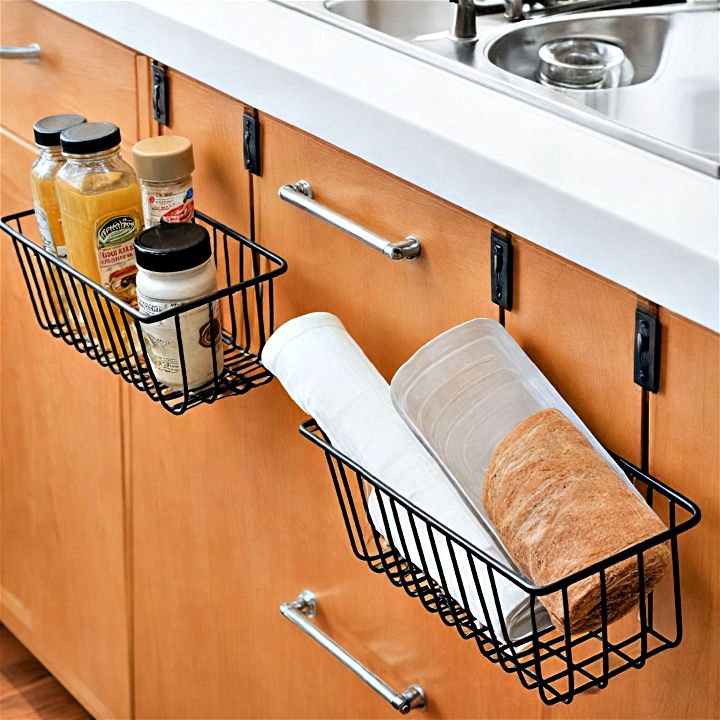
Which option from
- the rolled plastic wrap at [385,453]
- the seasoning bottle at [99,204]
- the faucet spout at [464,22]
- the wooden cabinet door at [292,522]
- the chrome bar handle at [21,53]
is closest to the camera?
the rolled plastic wrap at [385,453]

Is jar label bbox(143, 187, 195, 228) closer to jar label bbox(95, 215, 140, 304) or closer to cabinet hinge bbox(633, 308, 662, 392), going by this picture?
jar label bbox(95, 215, 140, 304)

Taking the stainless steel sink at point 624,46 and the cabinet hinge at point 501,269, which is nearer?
the cabinet hinge at point 501,269

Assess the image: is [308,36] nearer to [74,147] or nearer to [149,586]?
[74,147]

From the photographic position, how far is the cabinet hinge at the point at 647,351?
0.74 metres

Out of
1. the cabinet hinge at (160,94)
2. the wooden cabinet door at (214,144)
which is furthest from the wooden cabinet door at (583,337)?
the cabinet hinge at (160,94)

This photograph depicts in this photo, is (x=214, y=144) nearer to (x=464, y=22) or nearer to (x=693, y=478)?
(x=464, y=22)

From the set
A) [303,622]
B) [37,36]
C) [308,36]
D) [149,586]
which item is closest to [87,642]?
[149,586]

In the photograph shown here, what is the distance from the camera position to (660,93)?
3.86 ft

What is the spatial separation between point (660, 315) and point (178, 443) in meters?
0.67

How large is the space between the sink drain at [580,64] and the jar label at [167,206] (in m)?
0.39

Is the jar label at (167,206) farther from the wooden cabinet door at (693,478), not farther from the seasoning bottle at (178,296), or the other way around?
the wooden cabinet door at (693,478)

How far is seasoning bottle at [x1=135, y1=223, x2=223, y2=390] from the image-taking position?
0.97 meters

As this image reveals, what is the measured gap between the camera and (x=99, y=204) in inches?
41.1

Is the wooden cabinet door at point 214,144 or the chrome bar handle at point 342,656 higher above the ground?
the wooden cabinet door at point 214,144
